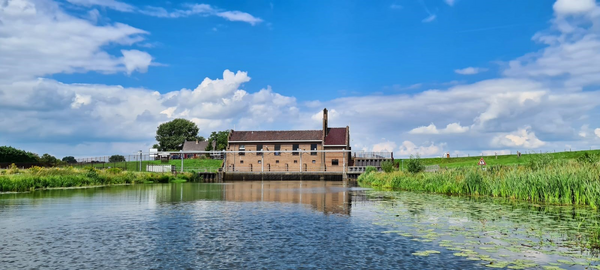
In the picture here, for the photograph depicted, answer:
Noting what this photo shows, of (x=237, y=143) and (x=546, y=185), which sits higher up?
(x=237, y=143)

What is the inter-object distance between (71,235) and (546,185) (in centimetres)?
2162

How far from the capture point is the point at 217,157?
10656cm

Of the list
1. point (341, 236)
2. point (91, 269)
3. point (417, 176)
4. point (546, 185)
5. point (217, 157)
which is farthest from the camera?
point (217, 157)

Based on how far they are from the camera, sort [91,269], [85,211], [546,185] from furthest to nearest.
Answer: [546,185]
[85,211]
[91,269]

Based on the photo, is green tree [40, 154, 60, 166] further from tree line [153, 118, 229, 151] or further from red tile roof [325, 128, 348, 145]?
red tile roof [325, 128, 348, 145]

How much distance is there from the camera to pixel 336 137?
87.6 metres

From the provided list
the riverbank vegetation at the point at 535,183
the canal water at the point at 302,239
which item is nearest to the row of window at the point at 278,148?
the riverbank vegetation at the point at 535,183

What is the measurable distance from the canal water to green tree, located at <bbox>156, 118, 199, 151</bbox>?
10426 cm

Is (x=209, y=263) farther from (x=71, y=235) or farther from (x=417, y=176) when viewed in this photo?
(x=417, y=176)

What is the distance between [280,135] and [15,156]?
44.6m

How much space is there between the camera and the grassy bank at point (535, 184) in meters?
21.4

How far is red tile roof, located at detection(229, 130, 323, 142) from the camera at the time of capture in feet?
281

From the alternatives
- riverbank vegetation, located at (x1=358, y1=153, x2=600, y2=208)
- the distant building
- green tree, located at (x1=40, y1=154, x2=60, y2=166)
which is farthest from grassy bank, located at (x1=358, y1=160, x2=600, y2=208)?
the distant building

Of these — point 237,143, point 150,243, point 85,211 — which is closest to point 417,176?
point 85,211
